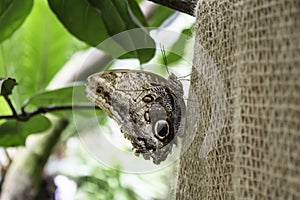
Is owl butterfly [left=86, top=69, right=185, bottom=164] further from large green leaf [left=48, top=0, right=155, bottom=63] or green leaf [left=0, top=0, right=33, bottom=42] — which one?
green leaf [left=0, top=0, right=33, bottom=42]

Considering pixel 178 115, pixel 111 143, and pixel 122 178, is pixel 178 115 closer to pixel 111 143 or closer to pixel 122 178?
pixel 111 143

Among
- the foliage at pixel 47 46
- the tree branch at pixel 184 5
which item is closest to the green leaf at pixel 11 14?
the foliage at pixel 47 46

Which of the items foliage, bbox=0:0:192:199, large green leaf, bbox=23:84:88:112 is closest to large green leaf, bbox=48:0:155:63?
foliage, bbox=0:0:192:199

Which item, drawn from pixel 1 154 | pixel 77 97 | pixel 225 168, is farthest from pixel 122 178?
pixel 225 168

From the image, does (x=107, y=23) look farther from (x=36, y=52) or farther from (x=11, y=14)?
(x=36, y=52)

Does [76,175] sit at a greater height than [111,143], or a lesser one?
lesser
